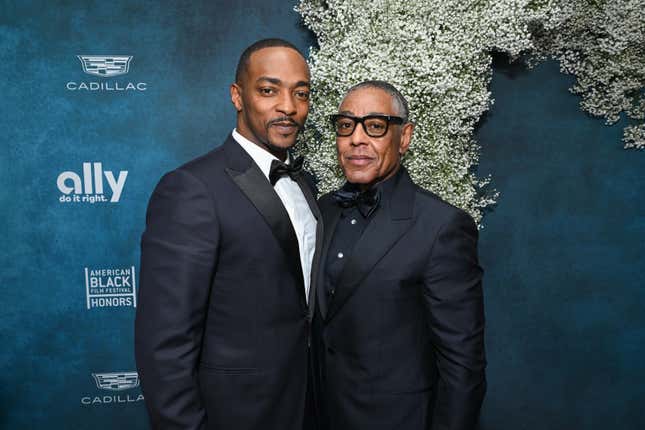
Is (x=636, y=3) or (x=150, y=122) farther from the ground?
(x=636, y=3)

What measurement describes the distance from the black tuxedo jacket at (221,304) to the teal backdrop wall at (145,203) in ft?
5.61

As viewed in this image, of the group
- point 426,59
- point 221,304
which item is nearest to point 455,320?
point 221,304

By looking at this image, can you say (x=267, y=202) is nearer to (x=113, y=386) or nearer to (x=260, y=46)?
(x=260, y=46)

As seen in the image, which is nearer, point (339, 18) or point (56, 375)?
point (339, 18)

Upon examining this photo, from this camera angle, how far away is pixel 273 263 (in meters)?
1.75

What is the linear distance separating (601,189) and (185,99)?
305cm

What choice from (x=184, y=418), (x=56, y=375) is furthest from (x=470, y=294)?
(x=56, y=375)

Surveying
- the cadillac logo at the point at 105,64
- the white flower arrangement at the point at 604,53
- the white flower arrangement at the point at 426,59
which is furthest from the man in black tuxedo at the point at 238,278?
the white flower arrangement at the point at 604,53

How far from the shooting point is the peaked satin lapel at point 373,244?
6.15 ft

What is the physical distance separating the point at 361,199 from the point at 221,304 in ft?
2.38

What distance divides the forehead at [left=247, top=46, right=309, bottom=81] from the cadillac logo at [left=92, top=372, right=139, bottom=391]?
2.49 meters

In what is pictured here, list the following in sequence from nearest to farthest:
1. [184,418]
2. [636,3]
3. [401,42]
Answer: [184,418], [401,42], [636,3]

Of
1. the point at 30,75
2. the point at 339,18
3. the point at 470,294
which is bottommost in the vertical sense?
the point at 470,294

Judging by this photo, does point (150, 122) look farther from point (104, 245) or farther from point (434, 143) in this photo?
point (434, 143)
